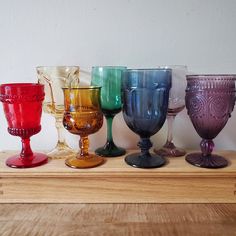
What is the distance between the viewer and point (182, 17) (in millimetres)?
657

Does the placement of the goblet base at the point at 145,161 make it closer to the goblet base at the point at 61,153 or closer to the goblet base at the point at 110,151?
the goblet base at the point at 110,151

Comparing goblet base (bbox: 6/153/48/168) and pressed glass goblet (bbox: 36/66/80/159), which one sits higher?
pressed glass goblet (bbox: 36/66/80/159)

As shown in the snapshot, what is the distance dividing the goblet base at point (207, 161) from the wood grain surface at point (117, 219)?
8cm

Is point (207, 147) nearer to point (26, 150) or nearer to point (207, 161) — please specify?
point (207, 161)

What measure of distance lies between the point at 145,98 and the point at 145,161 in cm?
14

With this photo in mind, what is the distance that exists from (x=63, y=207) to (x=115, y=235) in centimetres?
14

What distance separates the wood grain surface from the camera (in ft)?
1.49

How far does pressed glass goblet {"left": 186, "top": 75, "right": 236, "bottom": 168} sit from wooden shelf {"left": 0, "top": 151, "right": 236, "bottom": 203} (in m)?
0.04

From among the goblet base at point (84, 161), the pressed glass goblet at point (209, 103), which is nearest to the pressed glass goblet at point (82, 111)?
the goblet base at point (84, 161)

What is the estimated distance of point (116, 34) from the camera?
67 centimetres

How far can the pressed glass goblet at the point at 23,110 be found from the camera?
533mm

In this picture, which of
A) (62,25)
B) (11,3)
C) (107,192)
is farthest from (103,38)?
(107,192)

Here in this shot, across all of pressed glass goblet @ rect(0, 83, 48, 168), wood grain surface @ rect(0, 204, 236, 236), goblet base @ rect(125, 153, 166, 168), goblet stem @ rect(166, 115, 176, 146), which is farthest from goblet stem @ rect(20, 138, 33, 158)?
goblet stem @ rect(166, 115, 176, 146)

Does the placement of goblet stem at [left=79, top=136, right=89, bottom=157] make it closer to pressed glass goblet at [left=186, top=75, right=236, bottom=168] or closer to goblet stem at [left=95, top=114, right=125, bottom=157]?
goblet stem at [left=95, top=114, right=125, bottom=157]
